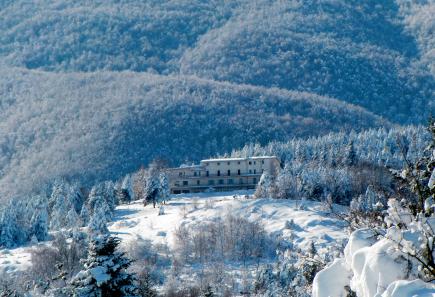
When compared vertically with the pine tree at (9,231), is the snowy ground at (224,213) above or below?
above

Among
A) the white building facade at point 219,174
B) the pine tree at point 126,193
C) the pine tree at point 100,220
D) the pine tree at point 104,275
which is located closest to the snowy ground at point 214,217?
the pine tree at point 100,220

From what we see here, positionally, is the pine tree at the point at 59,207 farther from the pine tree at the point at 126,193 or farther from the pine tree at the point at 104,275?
the pine tree at the point at 104,275

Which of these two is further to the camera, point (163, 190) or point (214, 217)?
point (163, 190)

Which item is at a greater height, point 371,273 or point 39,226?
point 371,273

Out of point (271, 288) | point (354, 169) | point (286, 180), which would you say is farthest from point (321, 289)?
point (354, 169)

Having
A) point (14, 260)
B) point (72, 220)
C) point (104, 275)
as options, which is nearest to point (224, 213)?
point (72, 220)

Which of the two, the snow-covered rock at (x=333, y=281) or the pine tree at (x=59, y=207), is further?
the pine tree at (x=59, y=207)

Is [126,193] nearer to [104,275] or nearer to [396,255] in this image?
[104,275]
